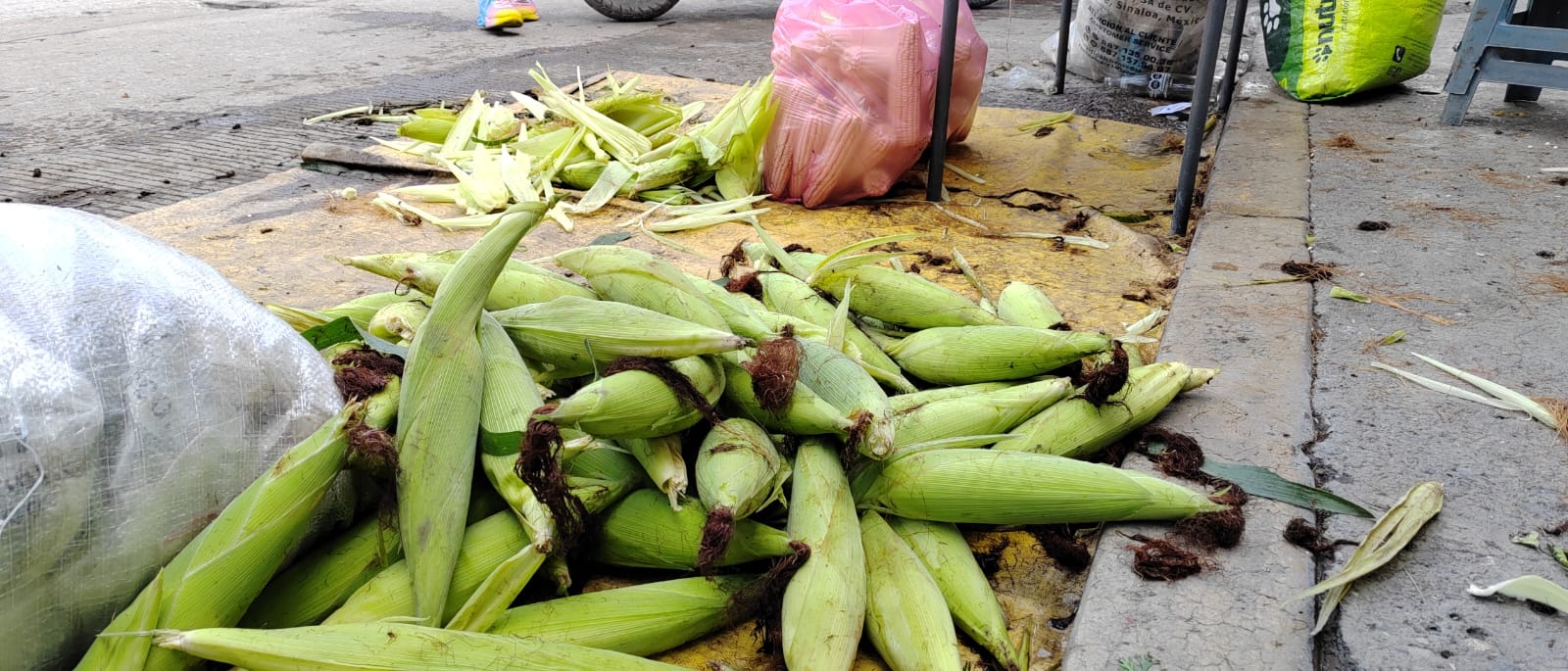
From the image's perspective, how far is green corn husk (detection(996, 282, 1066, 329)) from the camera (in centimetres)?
236

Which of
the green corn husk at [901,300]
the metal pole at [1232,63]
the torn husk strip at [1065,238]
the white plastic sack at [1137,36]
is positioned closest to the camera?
the green corn husk at [901,300]

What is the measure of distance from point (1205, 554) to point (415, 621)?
1186mm

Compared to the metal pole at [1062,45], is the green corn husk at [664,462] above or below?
above

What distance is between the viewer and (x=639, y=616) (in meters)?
1.46

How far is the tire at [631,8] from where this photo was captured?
31.4 feet

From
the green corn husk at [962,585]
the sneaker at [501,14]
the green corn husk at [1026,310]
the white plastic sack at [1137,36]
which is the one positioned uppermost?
the green corn husk at [962,585]

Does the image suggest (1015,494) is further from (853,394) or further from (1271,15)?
(1271,15)

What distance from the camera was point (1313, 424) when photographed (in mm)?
2031

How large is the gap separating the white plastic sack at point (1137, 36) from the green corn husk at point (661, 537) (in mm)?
5274

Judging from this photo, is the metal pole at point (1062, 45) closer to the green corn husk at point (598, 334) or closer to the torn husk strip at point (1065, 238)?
the torn husk strip at point (1065, 238)

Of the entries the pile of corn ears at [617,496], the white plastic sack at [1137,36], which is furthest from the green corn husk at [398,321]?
the white plastic sack at [1137,36]

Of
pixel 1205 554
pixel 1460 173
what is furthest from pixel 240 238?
pixel 1460 173

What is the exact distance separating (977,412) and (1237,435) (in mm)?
526

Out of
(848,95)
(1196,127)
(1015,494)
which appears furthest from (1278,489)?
(848,95)
